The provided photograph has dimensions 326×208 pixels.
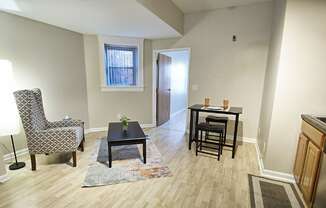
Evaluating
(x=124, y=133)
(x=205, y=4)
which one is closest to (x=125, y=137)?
(x=124, y=133)

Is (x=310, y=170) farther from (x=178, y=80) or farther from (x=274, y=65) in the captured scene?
(x=178, y=80)

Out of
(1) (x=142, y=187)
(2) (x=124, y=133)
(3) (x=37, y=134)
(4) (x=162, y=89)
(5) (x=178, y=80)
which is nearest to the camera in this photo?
(1) (x=142, y=187)

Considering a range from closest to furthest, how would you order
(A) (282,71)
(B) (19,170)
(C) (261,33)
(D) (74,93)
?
(A) (282,71)
(B) (19,170)
(C) (261,33)
(D) (74,93)

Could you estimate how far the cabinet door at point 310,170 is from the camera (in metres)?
1.68

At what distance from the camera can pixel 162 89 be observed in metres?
4.92

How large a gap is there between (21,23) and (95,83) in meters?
1.73

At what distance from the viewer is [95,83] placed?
13.8 feet

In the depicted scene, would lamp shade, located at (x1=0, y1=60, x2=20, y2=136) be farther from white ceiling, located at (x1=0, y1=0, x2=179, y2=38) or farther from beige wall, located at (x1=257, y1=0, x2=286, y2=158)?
beige wall, located at (x1=257, y1=0, x2=286, y2=158)

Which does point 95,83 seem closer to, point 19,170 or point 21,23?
point 21,23

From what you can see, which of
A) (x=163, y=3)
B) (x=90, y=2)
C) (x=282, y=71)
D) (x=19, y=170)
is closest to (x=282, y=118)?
(x=282, y=71)

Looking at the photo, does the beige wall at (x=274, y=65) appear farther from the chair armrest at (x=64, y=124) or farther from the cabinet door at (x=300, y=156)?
the chair armrest at (x=64, y=124)

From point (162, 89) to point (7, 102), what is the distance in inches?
131

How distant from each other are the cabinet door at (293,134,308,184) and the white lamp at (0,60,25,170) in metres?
3.66

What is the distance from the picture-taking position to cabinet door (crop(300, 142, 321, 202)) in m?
1.68
